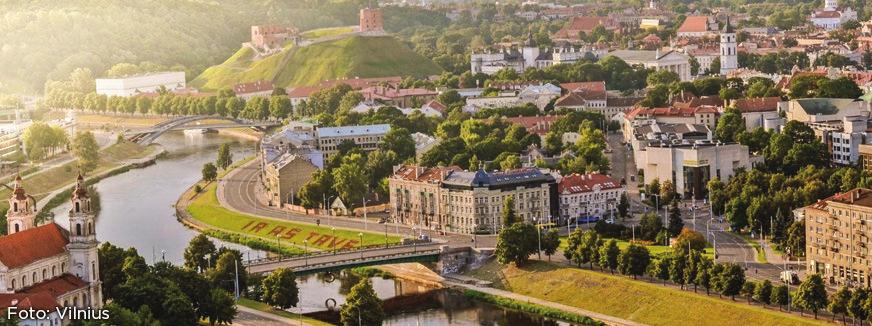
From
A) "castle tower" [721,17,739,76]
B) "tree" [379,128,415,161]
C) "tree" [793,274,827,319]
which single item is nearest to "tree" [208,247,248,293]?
"tree" [793,274,827,319]

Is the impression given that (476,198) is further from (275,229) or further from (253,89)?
(253,89)

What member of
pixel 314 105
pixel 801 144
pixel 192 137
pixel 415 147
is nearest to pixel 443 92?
pixel 314 105

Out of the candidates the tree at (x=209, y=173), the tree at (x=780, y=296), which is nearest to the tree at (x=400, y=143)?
the tree at (x=209, y=173)

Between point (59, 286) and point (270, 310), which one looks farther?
point (270, 310)

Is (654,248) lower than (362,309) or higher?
higher

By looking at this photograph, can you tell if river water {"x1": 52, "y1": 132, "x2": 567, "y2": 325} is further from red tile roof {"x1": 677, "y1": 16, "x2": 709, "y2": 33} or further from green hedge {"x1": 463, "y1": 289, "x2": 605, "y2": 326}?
red tile roof {"x1": 677, "y1": 16, "x2": 709, "y2": 33}

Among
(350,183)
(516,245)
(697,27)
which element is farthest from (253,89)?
(516,245)
